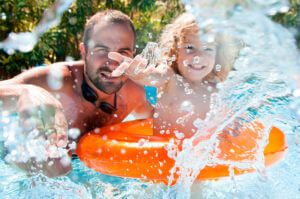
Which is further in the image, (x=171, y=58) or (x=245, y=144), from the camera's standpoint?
(x=171, y=58)

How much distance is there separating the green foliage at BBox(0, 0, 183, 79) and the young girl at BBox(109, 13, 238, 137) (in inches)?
93.5

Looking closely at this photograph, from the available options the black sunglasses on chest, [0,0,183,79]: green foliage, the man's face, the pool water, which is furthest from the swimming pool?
[0,0,183,79]: green foliage

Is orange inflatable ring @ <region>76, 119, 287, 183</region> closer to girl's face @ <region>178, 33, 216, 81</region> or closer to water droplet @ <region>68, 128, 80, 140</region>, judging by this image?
water droplet @ <region>68, 128, 80, 140</region>

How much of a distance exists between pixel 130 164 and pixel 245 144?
67 cm

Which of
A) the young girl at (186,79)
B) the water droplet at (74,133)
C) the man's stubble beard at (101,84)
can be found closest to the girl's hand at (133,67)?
the young girl at (186,79)

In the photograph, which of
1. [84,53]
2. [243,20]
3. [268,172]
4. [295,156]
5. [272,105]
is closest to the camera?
[243,20]

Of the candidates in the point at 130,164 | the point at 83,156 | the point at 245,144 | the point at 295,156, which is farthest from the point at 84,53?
the point at 295,156

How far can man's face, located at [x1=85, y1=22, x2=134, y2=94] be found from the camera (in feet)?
6.90

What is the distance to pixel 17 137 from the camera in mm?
1550

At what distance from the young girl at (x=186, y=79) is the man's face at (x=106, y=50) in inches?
11.6

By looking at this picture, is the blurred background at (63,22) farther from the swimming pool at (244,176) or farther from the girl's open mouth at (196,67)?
the swimming pool at (244,176)

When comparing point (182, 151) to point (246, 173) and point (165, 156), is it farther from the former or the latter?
point (246, 173)

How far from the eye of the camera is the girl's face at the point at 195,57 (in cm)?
200

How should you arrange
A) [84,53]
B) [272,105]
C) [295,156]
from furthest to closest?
[84,53] → [295,156] → [272,105]
